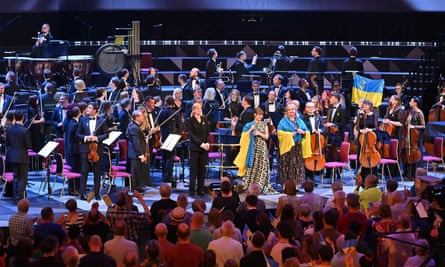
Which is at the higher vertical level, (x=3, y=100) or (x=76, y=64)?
(x=76, y=64)

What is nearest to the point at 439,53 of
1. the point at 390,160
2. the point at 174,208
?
the point at 390,160

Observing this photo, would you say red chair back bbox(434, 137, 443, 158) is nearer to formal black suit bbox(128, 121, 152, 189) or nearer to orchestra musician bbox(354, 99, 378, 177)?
orchestra musician bbox(354, 99, 378, 177)

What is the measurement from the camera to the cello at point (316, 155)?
1600 centimetres

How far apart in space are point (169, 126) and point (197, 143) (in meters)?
1.30

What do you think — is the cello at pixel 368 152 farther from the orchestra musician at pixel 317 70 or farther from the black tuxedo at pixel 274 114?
the orchestra musician at pixel 317 70

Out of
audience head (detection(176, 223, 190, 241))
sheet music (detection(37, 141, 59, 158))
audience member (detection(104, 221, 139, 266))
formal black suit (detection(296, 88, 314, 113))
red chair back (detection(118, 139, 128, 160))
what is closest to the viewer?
audience head (detection(176, 223, 190, 241))

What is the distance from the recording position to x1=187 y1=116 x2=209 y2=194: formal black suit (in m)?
15.1

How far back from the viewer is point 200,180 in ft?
50.9

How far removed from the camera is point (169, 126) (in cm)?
1634

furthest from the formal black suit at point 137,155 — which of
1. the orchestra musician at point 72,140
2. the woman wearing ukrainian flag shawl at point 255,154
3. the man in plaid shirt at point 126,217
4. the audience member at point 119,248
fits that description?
the audience member at point 119,248

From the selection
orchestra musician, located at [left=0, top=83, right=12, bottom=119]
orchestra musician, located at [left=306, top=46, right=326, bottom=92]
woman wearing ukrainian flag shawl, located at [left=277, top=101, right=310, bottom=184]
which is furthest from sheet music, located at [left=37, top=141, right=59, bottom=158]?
orchestra musician, located at [left=306, top=46, right=326, bottom=92]

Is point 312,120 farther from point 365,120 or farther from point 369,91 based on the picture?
point 369,91

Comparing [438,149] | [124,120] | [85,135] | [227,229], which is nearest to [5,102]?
[124,120]

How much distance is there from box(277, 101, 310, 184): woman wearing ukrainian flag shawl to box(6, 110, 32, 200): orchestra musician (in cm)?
416
